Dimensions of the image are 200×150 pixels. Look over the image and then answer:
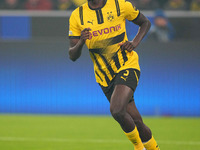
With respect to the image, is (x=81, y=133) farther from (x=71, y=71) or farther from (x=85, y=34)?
(x=85, y=34)

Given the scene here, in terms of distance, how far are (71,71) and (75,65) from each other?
7.8 inches

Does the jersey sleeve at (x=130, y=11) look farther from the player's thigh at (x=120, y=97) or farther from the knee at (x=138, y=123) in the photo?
the knee at (x=138, y=123)

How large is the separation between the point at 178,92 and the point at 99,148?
562cm

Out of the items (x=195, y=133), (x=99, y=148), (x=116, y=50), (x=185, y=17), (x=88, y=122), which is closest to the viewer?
(x=116, y=50)

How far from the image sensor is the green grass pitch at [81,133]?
A: 8.59m

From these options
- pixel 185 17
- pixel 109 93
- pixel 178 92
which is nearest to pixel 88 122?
pixel 178 92

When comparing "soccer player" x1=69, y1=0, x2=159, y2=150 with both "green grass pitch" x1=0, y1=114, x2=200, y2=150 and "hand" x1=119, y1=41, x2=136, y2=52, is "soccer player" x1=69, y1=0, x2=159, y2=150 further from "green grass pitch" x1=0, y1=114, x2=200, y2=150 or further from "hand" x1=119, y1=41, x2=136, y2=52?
"green grass pitch" x1=0, y1=114, x2=200, y2=150

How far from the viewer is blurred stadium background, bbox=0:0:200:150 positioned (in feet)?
44.4

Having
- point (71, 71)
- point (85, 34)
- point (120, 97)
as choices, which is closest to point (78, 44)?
point (85, 34)

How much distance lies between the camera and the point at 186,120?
41.8ft

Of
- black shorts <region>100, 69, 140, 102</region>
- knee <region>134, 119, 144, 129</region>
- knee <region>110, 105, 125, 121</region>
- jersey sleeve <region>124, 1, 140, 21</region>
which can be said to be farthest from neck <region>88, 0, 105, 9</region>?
knee <region>134, 119, 144, 129</region>

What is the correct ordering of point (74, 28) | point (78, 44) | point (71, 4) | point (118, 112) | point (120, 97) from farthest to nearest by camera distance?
point (71, 4) < point (74, 28) < point (78, 44) < point (120, 97) < point (118, 112)

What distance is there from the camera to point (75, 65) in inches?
555

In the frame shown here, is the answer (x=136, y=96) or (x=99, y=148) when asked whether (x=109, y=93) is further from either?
(x=136, y=96)
